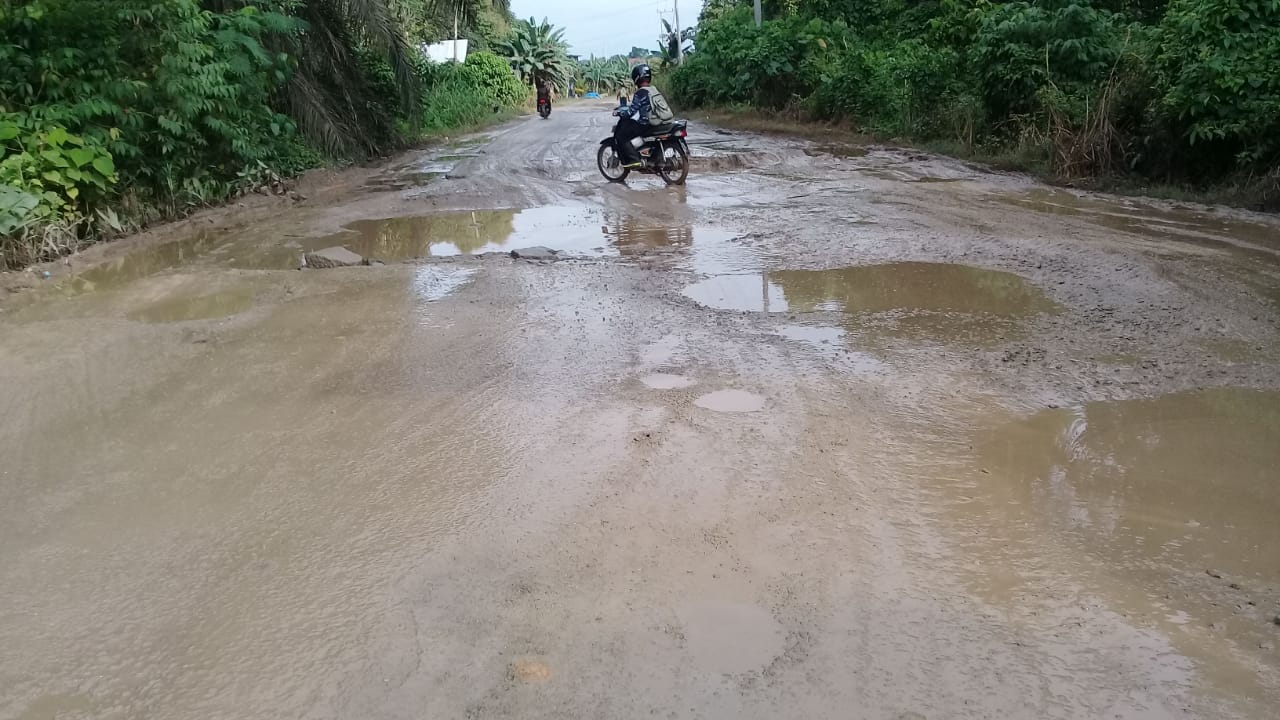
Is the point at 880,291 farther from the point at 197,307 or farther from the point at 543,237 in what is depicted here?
the point at 197,307

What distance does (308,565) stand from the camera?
3254mm

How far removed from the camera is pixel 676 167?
41.4ft

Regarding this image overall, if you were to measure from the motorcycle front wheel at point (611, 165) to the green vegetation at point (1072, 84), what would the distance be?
5795 millimetres

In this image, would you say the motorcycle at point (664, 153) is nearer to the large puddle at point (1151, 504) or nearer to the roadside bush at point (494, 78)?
the large puddle at point (1151, 504)

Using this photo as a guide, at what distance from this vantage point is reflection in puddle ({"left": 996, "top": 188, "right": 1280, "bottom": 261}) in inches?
305

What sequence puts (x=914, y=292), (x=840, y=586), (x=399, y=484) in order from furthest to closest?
(x=914, y=292)
(x=399, y=484)
(x=840, y=586)

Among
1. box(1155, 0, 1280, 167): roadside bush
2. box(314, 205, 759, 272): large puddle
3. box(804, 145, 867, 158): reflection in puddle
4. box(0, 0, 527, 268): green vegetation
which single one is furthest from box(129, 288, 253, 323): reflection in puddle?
box(804, 145, 867, 158): reflection in puddle

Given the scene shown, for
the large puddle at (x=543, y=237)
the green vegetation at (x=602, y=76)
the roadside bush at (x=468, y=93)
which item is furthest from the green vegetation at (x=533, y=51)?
the large puddle at (x=543, y=237)

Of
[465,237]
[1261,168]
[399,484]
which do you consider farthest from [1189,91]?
[399,484]

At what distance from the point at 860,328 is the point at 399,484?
3.24 metres

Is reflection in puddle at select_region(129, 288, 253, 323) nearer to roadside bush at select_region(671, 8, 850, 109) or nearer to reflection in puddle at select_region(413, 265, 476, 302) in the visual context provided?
reflection in puddle at select_region(413, 265, 476, 302)

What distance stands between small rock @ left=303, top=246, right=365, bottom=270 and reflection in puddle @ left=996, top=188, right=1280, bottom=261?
7.11 m

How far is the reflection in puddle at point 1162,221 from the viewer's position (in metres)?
7.76

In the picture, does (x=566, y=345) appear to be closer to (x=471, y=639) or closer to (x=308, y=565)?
(x=308, y=565)
